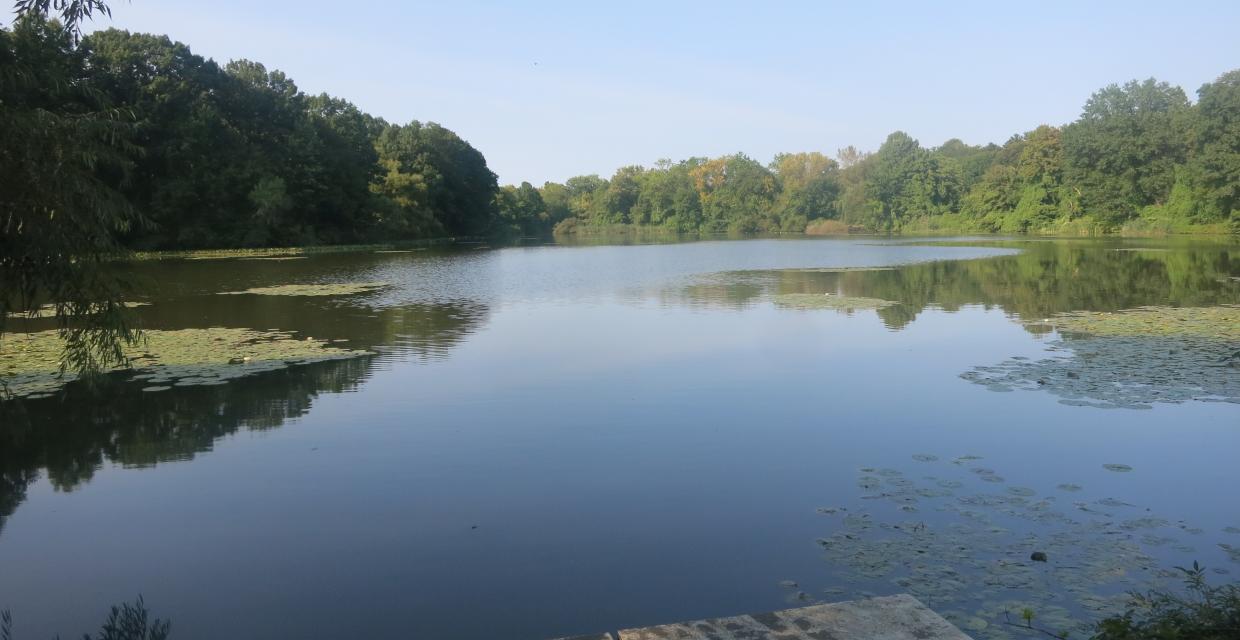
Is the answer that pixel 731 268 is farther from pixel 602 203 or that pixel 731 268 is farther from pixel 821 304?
pixel 602 203

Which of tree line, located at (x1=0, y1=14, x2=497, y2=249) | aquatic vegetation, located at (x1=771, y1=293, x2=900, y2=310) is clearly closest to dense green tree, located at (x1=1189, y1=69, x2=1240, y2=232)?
aquatic vegetation, located at (x1=771, y1=293, x2=900, y2=310)

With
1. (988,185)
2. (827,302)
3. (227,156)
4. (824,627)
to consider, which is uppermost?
(227,156)

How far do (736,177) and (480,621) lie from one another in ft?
360

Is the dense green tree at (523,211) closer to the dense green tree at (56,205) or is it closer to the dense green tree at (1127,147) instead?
the dense green tree at (1127,147)

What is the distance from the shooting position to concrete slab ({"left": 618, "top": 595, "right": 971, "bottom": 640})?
3320 millimetres

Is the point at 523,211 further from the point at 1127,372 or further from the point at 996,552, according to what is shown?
the point at 996,552

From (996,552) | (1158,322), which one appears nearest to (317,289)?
(1158,322)

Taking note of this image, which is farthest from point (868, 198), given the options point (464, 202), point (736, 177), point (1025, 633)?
point (1025, 633)

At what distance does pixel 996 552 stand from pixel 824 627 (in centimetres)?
213

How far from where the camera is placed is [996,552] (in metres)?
4.99

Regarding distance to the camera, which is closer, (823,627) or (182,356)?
(823,627)

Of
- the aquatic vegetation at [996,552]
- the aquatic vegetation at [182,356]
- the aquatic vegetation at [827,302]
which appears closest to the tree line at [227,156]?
the aquatic vegetation at [182,356]

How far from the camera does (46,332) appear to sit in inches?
569

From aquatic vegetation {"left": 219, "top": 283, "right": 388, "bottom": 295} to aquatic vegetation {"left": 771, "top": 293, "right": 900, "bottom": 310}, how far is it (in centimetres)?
1103
